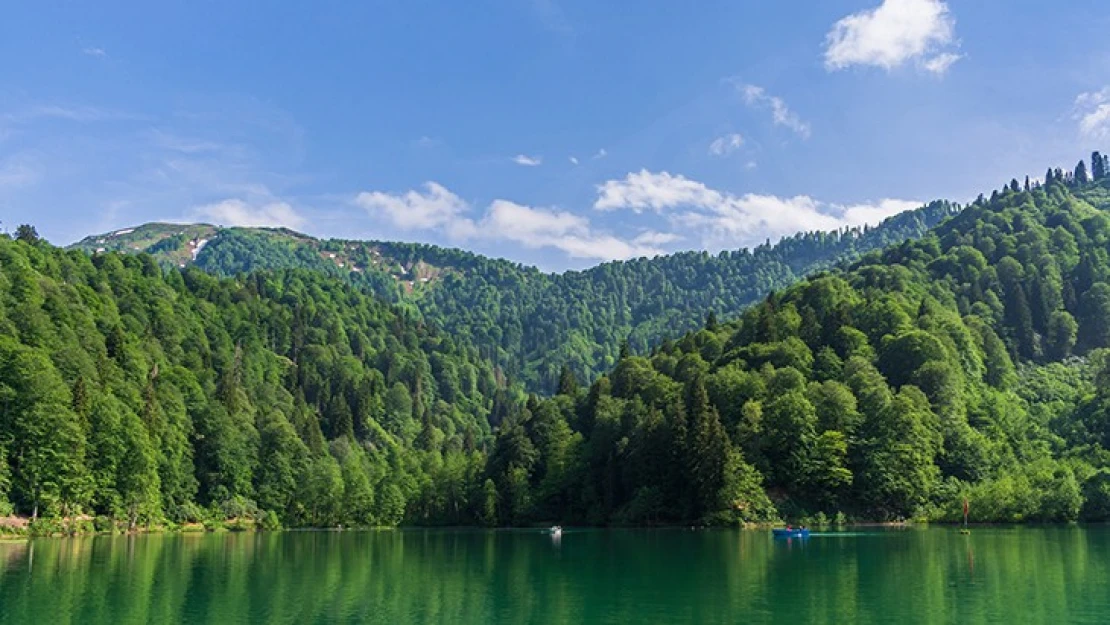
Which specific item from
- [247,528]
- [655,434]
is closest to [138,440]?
[247,528]

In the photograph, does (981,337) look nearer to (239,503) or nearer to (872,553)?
(872,553)

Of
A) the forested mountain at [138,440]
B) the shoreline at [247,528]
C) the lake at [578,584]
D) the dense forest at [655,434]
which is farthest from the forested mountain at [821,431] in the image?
the lake at [578,584]

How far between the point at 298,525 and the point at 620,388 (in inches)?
2496

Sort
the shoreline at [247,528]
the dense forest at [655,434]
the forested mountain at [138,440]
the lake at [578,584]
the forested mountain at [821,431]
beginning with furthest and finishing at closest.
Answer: the forested mountain at [821,431]
the dense forest at [655,434]
the forested mountain at [138,440]
the shoreline at [247,528]
the lake at [578,584]

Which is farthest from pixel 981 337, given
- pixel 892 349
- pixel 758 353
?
pixel 758 353

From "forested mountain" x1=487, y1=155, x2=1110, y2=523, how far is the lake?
144ft

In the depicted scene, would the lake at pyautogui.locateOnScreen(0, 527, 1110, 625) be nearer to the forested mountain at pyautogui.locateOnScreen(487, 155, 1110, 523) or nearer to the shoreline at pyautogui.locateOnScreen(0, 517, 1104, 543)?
the shoreline at pyautogui.locateOnScreen(0, 517, 1104, 543)

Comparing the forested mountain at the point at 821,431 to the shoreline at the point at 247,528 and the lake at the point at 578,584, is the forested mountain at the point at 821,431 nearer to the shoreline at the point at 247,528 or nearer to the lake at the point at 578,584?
the shoreline at the point at 247,528

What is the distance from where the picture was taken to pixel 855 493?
444 ft

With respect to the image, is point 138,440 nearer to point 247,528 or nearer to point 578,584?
point 247,528

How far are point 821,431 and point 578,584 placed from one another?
92457 millimetres

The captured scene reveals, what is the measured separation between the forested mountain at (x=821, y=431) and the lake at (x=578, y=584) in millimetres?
43887

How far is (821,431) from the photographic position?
453ft

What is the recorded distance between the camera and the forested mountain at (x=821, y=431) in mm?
131000
